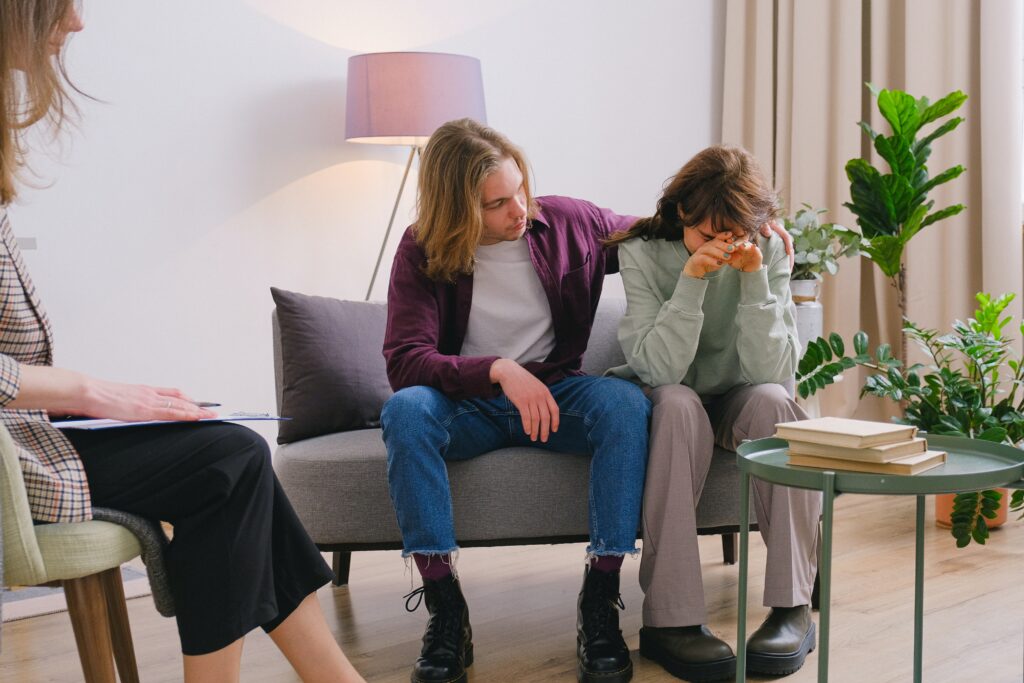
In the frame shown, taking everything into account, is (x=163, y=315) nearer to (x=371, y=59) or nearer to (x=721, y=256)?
(x=371, y=59)

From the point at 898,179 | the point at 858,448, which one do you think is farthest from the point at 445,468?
the point at 898,179

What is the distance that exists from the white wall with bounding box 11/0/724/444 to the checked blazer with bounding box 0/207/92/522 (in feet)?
4.45

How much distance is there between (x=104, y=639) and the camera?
127 cm

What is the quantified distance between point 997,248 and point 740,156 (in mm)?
1743

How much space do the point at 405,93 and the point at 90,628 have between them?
180 centimetres

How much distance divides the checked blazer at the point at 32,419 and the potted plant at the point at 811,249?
1932 millimetres

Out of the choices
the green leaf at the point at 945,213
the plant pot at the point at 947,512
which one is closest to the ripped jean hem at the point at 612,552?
the plant pot at the point at 947,512

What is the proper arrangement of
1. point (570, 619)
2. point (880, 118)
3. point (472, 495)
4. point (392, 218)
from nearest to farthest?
1. point (472, 495)
2. point (570, 619)
3. point (392, 218)
4. point (880, 118)

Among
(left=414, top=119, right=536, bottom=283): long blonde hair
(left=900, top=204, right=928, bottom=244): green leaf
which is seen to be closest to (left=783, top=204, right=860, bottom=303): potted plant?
(left=900, top=204, right=928, bottom=244): green leaf

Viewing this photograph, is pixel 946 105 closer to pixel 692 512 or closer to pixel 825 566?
pixel 692 512

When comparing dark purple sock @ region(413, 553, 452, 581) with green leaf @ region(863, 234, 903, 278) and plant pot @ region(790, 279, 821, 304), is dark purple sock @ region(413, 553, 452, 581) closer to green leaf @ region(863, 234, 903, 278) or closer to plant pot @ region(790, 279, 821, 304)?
plant pot @ region(790, 279, 821, 304)

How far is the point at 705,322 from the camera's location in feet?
6.26

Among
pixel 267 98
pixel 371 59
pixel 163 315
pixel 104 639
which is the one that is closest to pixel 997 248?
pixel 371 59

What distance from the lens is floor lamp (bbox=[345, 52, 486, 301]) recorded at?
2.75 meters
